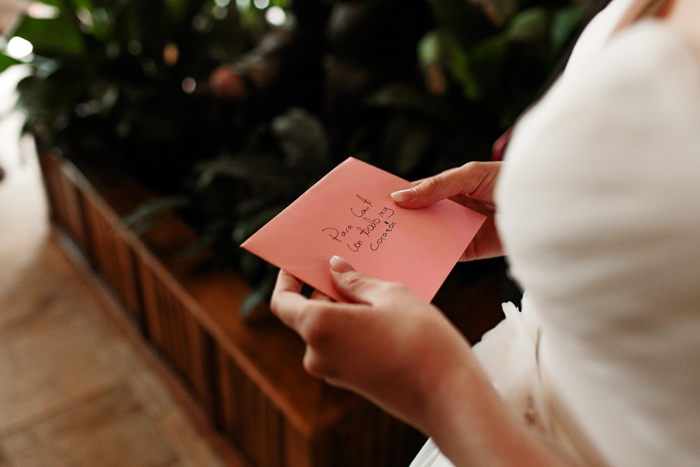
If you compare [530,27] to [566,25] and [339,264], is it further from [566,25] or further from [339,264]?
[339,264]

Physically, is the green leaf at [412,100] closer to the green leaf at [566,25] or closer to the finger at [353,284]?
the green leaf at [566,25]

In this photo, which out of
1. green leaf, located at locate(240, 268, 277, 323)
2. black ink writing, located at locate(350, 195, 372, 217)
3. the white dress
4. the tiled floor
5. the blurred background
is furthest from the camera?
the tiled floor

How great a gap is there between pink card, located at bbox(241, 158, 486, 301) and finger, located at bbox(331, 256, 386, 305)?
0.01 meters

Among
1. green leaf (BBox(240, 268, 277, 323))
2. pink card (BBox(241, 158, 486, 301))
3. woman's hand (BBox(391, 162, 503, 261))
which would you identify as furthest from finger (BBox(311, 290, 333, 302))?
green leaf (BBox(240, 268, 277, 323))

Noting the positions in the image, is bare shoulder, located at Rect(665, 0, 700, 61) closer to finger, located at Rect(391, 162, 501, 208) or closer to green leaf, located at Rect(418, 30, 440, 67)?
finger, located at Rect(391, 162, 501, 208)

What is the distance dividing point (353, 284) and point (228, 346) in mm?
699

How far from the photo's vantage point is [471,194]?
1.62 feet

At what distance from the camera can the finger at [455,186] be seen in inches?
17.8

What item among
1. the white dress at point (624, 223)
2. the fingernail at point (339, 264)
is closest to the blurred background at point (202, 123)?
the fingernail at point (339, 264)

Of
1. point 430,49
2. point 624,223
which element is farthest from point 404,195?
point 430,49

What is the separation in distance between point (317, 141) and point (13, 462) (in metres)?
1.12

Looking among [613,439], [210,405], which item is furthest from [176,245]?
[613,439]

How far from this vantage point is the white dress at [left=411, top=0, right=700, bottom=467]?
211mm

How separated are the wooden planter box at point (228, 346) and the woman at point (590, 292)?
0.49 ft
